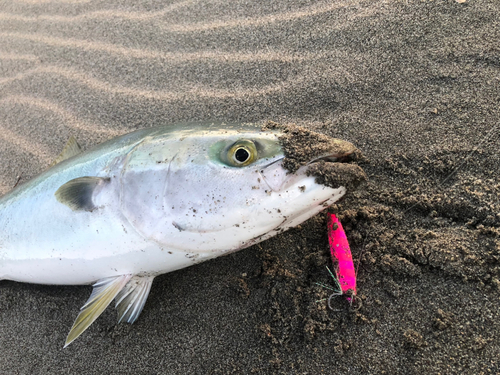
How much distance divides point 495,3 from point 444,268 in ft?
6.37

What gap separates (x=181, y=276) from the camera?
6.46 feet

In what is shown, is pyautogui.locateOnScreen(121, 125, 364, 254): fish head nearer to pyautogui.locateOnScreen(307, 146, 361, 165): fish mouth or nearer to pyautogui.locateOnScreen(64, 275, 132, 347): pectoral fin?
pyautogui.locateOnScreen(307, 146, 361, 165): fish mouth

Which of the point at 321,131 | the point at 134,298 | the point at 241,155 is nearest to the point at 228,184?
the point at 241,155

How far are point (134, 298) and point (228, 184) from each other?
930 millimetres

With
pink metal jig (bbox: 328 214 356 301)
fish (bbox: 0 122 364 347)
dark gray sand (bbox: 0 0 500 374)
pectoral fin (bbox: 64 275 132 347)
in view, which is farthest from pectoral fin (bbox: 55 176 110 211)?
pink metal jig (bbox: 328 214 356 301)

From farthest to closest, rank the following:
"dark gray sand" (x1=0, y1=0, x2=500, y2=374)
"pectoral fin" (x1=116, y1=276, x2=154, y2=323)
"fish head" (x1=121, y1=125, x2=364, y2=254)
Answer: "pectoral fin" (x1=116, y1=276, x2=154, y2=323) → "dark gray sand" (x1=0, y1=0, x2=500, y2=374) → "fish head" (x1=121, y1=125, x2=364, y2=254)

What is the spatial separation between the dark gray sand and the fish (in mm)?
300

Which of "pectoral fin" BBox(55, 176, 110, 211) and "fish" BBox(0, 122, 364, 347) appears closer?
"fish" BBox(0, 122, 364, 347)

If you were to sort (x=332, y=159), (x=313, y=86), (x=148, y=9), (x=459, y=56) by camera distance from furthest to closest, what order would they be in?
(x=148, y=9) < (x=313, y=86) < (x=459, y=56) < (x=332, y=159)

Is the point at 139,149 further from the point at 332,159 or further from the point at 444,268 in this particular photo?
the point at 444,268

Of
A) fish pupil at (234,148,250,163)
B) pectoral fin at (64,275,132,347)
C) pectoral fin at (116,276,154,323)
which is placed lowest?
pectoral fin at (116,276,154,323)

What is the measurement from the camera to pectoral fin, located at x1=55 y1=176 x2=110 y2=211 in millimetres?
1672

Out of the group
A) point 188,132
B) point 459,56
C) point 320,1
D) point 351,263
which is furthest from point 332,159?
point 320,1

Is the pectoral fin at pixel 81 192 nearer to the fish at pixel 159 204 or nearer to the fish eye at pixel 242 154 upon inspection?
the fish at pixel 159 204
